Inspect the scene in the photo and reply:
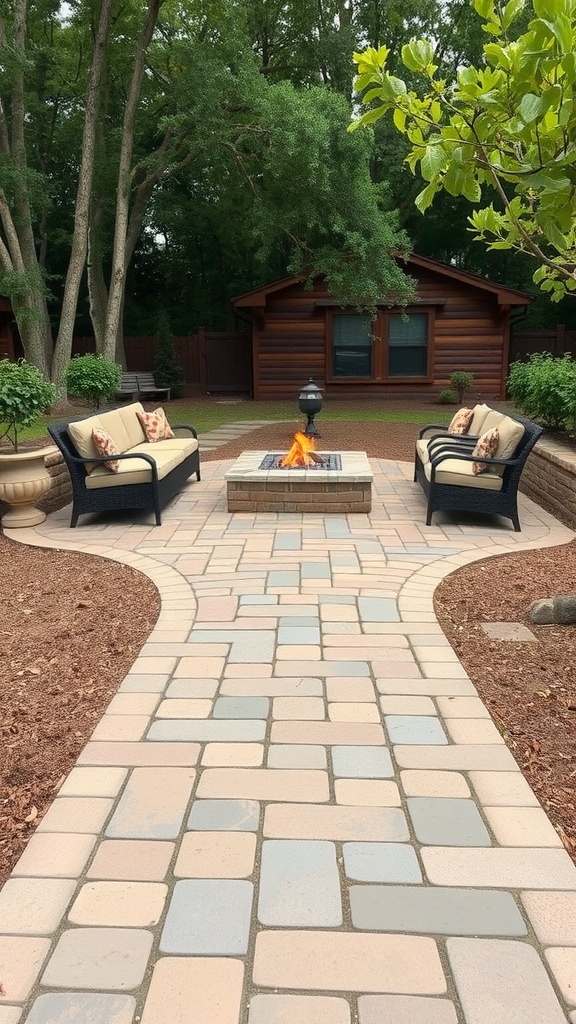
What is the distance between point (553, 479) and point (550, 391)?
1578 millimetres

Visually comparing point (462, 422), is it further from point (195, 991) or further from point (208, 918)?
point (195, 991)

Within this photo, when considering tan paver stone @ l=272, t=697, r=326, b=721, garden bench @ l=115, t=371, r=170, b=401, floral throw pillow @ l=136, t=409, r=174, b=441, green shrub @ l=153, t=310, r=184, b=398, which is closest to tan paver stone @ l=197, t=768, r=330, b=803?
tan paver stone @ l=272, t=697, r=326, b=721

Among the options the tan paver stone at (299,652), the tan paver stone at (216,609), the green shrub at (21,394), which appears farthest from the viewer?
the green shrub at (21,394)

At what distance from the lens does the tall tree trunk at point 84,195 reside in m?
14.0

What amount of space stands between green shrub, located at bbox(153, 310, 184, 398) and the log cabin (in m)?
2.78

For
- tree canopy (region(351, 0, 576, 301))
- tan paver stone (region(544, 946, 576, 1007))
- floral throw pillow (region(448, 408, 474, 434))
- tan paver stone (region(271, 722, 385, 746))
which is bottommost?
tan paver stone (region(271, 722, 385, 746))

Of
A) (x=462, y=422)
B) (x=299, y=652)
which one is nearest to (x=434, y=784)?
(x=299, y=652)

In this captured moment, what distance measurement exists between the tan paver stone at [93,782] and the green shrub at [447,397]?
15.0 meters

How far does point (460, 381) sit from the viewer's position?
52.9 ft

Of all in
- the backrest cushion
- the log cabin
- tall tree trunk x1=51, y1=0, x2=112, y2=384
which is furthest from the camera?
the log cabin

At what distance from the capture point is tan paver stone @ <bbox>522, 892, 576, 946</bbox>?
1.68 meters

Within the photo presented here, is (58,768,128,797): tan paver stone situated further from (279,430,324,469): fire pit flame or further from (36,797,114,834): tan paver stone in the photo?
(279,430,324,469): fire pit flame

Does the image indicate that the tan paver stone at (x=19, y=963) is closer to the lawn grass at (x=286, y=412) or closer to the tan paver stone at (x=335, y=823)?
the tan paver stone at (x=335, y=823)

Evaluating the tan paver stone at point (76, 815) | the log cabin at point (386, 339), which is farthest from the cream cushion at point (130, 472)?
the log cabin at point (386, 339)
